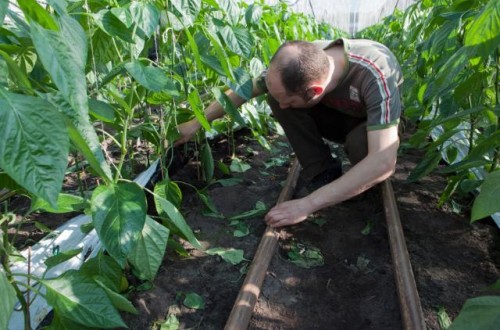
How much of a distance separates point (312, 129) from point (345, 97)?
39cm

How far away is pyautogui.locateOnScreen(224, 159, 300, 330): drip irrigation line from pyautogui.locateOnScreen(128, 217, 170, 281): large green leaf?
1.12 feet

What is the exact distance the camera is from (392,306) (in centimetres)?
156

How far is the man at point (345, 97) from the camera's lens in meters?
1.79

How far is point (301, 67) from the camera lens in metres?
1.75

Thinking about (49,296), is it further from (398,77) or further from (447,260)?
(398,77)

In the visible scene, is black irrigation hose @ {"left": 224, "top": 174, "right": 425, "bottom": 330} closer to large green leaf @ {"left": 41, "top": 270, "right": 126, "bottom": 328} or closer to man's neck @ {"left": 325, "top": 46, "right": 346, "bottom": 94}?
large green leaf @ {"left": 41, "top": 270, "right": 126, "bottom": 328}

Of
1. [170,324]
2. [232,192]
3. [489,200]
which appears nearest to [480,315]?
Result: [489,200]

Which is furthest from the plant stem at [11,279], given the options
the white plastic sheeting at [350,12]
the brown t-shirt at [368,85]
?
the white plastic sheeting at [350,12]

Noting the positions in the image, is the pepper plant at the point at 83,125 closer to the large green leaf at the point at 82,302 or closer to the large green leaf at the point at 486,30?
the large green leaf at the point at 82,302

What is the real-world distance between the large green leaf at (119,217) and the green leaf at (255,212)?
41.9 inches

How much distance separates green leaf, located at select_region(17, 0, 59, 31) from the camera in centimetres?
70

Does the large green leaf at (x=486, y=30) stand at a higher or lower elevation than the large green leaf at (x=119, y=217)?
higher

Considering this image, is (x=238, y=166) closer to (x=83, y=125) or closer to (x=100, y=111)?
(x=100, y=111)

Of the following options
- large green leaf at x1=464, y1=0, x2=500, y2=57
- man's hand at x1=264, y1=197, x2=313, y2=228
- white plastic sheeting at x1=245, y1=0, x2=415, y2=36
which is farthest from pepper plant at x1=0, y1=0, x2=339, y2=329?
white plastic sheeting at x1=245, y1=0, x2=415, y2=36
